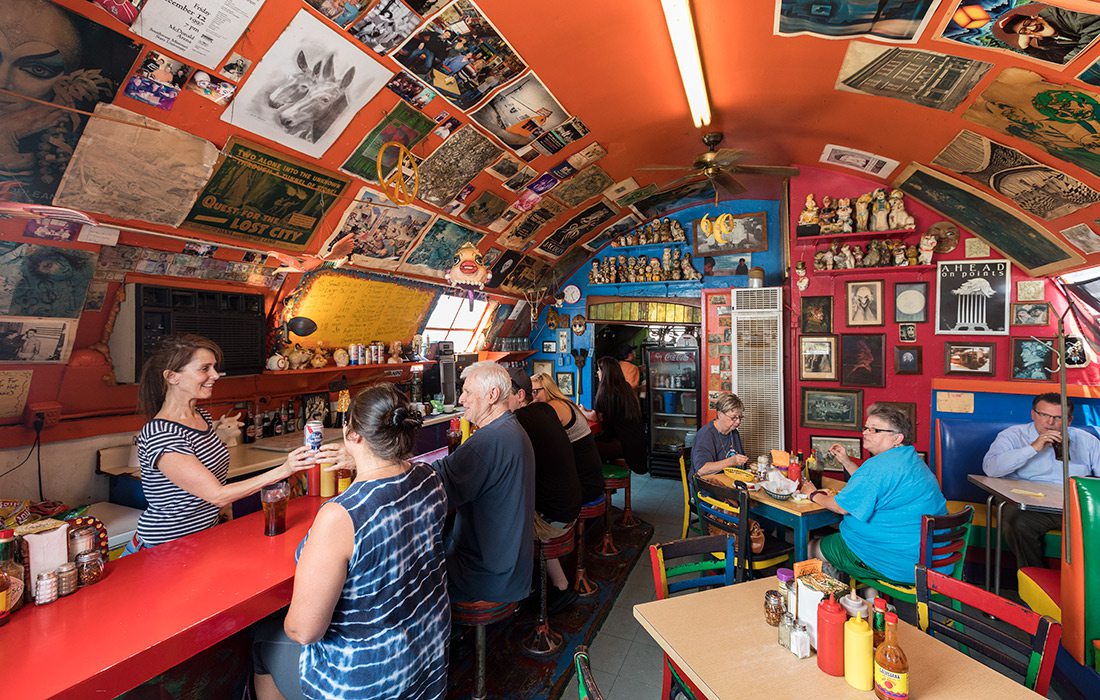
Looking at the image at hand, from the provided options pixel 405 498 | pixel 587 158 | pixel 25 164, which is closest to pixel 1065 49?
pixel 587 158

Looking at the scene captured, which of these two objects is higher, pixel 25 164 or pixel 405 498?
pixel 25 164

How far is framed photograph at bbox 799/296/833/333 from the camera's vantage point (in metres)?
5.54

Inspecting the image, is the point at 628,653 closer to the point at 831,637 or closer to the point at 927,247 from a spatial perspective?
the point at 831,637

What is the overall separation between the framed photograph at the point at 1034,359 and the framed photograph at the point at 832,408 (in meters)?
1.29

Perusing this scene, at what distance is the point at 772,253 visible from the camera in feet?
20.6

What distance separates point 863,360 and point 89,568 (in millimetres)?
6197

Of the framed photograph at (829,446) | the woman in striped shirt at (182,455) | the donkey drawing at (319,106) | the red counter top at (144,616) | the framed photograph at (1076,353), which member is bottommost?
the framed photograph at (829,446)

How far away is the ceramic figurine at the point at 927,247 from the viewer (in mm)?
4891

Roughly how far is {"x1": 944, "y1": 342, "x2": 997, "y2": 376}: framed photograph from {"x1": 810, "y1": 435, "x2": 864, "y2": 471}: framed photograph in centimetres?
114

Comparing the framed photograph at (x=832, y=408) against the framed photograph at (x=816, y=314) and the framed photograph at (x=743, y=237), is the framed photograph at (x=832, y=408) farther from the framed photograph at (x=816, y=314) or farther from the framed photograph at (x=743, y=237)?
the framed photograph at (x=743, y=237)

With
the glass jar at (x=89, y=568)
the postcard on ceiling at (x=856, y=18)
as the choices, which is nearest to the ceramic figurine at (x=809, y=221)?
the postcard on ceiling at (x=856, y=18)

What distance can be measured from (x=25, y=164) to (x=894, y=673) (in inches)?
151

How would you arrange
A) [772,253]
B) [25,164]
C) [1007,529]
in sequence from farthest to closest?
[772,253] → [1007,529] → [25,164]

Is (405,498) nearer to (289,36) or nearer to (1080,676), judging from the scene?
(289,36)
